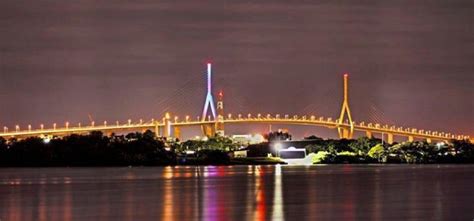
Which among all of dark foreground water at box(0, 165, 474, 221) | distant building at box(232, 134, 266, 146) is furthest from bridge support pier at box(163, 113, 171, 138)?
dark foreground water at box(0, 165, 474, 221)

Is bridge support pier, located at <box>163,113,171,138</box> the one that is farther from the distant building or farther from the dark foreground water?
the dark foreground water

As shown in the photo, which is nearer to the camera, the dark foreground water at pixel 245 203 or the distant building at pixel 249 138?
the dark foreground water at pixel 245 203

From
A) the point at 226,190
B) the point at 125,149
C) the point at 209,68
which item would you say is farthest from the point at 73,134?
the point at 226,190

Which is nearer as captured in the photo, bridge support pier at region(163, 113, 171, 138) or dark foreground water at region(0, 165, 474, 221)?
dark foreground water at region(0, 165, 474, 221)

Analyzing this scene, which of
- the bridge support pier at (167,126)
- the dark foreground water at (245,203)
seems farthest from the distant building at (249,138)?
the dark foreground water at (245,203)

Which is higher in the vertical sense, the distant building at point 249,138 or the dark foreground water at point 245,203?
the distant building at point 249,138

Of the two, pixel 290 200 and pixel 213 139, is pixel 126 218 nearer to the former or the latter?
pixel 290 200

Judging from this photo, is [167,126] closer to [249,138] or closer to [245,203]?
[249,138]

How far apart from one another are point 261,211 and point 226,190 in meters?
9.72

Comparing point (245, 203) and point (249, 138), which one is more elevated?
point (249, 138)

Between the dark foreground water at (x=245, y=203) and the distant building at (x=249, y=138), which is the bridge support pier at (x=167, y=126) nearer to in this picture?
the distant building at (x=249, y=138)

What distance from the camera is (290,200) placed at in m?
24.5

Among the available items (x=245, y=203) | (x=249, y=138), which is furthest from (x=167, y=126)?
(x=245, y=203)

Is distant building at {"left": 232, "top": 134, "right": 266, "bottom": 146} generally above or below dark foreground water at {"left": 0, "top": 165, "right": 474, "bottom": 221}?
above
